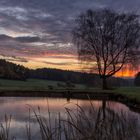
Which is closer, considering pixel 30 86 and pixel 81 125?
pixel 81 125

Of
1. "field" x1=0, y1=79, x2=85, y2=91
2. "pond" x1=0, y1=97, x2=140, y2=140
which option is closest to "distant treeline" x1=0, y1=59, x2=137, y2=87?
"field" x1=0, y1=79, x2=85, y2=91

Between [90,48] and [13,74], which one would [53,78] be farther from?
[90,48]

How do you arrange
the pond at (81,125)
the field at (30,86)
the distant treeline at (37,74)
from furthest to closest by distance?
the distant treeline at (37,74) < the field at (30,86) < the pond at (81,125)

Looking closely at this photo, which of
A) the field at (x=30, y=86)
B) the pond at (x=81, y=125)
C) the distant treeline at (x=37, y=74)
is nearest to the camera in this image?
the pond at (x=81, y=125)

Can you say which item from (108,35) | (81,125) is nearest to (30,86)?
(108,35)

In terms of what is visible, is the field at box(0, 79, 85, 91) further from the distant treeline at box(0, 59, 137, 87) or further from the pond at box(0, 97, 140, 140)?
the pond at box(0, 97, 140, 140)

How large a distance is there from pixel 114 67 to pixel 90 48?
3799mm

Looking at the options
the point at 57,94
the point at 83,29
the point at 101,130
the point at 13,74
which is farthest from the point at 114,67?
the point at 101,130

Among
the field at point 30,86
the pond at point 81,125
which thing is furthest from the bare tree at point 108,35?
the pond at point 81,125

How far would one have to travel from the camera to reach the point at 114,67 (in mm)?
49750

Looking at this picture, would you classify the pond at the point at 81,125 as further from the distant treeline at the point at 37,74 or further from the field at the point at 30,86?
the distant treeline at the point at 37,74

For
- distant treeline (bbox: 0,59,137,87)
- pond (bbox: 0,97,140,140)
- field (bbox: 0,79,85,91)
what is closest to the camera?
pond (bbox: 0,97,140,140)

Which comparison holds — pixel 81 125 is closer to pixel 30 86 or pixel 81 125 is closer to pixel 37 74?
pixel 30 86

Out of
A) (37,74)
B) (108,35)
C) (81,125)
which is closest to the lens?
(81,125)
